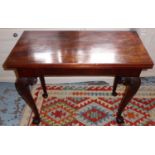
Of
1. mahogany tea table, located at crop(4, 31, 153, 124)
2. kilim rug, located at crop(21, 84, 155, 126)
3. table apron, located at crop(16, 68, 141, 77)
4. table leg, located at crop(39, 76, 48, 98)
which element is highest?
mahogany tea table, located at crop(4, 31, 153, 124)

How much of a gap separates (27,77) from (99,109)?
2.73 feet

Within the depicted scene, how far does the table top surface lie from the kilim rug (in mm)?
722

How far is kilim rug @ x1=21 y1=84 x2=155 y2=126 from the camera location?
1616mm

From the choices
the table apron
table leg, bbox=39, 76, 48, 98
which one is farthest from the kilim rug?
the table apron

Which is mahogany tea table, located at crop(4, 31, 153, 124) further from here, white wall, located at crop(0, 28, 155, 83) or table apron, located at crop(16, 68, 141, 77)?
white wall, located at crop(0, 28, 155, 83)

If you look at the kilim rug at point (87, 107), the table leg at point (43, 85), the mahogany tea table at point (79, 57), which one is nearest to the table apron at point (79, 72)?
the mahogany tea table at point (79, 57)

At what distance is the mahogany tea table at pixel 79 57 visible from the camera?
3.50 ft

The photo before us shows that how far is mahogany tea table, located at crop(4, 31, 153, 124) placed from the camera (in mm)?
1065

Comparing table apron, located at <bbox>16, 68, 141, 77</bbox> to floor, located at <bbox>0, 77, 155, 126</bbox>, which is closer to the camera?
table apron, located at <bbox>16, 68, 141, 77</bbox>

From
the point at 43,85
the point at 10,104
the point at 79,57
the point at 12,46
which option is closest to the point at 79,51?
the point at 79,57

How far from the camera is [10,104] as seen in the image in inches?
70.4

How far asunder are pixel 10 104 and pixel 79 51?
40.8 inches

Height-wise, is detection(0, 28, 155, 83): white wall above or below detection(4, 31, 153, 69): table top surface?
below

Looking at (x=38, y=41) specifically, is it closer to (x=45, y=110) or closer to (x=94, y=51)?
(x=94, y=51)
